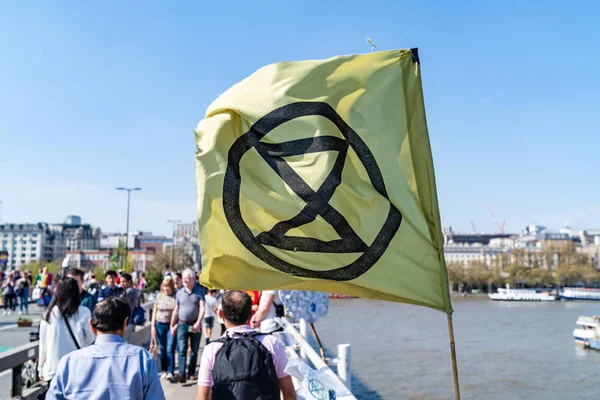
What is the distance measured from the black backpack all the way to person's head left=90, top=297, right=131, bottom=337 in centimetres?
56

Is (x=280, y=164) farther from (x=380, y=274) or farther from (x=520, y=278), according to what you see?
(x=520, y=278)

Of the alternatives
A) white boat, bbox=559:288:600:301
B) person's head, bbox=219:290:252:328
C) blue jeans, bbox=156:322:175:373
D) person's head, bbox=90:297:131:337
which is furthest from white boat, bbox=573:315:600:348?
white boat, bbox=559:288:600:301

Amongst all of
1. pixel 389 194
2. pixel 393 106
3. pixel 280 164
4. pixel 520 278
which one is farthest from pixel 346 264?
pixel 520 278

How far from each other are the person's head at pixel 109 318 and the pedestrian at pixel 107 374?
5 cm

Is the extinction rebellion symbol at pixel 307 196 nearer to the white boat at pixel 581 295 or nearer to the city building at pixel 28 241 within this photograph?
the white boat at pixel 581 295

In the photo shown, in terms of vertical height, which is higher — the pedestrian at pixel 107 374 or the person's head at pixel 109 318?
the person's head at pixel 109 318

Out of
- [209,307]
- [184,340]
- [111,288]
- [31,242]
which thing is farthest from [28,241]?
[184,340]

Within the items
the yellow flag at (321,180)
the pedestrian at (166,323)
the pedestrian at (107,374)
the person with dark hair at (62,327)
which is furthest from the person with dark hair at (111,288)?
the pedestrian at (107,374)

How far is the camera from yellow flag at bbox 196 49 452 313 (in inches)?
→ 143

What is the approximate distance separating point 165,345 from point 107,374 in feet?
21.2

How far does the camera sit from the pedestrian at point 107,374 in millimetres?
2912

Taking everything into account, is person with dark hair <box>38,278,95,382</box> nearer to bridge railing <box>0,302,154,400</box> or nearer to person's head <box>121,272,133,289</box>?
bridge railing <box>0,302,154,400</box>

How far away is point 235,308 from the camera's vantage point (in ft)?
11.3

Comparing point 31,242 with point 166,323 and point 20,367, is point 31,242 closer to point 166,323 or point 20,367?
point 166,323
